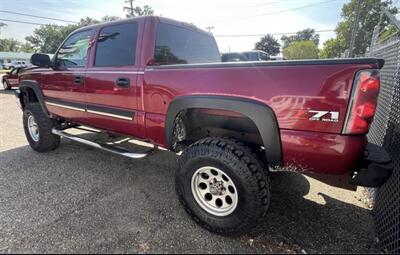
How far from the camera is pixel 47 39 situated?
3265 inches

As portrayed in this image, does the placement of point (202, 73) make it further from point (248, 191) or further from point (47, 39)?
point (47, 39)

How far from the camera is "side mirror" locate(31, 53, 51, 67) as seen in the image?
4.09 meters

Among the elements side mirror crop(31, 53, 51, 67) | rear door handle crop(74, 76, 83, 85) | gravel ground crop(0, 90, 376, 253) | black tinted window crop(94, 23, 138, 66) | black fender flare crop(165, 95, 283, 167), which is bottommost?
gravel ground crop(0, 90, 376, 253)

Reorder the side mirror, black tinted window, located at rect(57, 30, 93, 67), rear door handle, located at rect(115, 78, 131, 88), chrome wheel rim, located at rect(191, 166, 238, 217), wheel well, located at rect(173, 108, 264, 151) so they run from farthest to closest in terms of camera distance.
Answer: the side mirror < black tinted window, located at rect(57, 30, 93, 67) < rear door handle, located at rect(115, 78, 131, 88) < wheel well, located at rect(173, 108, 264, 151) < chrome wheel rim, located at rect(191, 166, 238, 217)

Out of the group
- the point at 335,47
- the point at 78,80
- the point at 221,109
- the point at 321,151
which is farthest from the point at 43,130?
the point at 335,47

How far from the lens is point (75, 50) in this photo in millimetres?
4004

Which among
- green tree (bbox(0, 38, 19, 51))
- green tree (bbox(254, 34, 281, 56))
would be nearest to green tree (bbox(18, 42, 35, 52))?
green tree (bbox(0, 38, 19, 51))

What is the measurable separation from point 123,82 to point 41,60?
198cm

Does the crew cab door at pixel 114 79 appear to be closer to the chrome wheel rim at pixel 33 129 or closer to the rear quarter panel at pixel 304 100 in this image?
the rear quarter panel at pixel 304 100

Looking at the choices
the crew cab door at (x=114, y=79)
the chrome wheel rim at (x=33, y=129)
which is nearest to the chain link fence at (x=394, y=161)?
the crew cab door at (x=114, y=79)

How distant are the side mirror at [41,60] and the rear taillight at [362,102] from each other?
4142mm

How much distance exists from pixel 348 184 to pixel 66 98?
372 cm

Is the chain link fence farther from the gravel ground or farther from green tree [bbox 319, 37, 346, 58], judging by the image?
green tree [bbox 319, 37, 346, 58]

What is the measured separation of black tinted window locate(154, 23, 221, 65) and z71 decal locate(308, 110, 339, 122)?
179 centimetres
